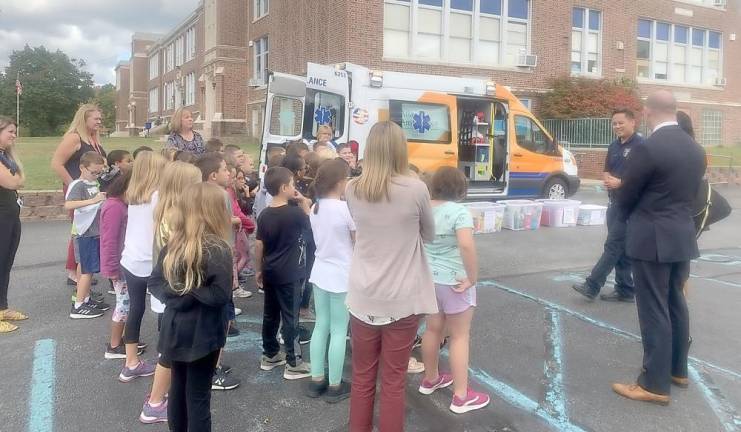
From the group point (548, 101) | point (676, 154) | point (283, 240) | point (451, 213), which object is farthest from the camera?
point (548, 101)

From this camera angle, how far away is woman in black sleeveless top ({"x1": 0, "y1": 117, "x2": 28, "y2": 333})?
507 cm

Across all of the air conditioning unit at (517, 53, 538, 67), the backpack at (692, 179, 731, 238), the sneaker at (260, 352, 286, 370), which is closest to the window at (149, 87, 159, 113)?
the air conditioning unit at (517, 53, 538, 67)

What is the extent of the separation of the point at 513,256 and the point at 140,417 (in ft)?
20.2

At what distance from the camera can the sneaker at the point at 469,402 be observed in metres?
3.76

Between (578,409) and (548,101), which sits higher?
(548,101)

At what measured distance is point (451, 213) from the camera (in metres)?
3.58

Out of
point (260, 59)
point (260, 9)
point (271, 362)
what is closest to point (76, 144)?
point (271, 362)

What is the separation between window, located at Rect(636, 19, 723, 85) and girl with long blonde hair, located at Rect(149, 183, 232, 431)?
90.8 feet

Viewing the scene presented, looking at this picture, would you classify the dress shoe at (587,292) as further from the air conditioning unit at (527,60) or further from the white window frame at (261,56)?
the white window frame at (261,56)

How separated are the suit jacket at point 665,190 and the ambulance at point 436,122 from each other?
5780 mm

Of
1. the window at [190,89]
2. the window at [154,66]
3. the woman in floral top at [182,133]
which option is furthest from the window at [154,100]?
the woman in floral top at [182,133]

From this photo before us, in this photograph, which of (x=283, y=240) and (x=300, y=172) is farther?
(x=300, y=172)

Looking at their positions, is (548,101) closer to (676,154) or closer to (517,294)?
(517,294)

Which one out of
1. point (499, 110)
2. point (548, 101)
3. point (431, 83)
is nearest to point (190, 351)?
point (431, 83)
